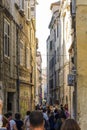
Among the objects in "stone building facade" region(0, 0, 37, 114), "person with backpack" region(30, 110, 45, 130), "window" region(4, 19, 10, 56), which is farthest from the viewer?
"window" region(4, 19, 10, 56)


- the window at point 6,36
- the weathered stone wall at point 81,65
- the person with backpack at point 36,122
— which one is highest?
the window at point 6,36

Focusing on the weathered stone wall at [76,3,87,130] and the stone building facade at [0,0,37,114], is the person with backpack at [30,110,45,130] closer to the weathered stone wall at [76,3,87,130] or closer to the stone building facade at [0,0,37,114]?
the weathered stone wall at [76,3,87,130]

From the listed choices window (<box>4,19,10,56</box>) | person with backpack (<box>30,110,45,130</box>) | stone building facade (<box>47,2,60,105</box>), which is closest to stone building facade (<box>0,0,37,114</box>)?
window (<box>4,19,10,56</box>)

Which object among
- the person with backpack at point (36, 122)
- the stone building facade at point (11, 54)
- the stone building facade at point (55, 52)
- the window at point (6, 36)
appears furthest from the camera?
the stone building facade at point (55, 52)

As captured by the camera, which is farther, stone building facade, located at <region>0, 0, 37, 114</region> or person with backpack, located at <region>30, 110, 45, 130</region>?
stone building facade, located at <region>0, 0, 37, 114</region>

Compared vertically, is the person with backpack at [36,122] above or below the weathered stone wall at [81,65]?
below

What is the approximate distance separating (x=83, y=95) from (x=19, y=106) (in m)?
9.18

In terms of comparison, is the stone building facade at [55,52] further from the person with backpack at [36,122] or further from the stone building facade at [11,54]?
the person with backpack at [36,122]

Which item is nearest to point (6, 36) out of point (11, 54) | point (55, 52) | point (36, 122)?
point (11, 54)

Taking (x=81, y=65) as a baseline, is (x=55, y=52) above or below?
above

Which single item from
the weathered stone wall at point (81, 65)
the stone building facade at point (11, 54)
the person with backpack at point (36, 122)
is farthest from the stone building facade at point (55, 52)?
the person with backpack at point (36, 122)

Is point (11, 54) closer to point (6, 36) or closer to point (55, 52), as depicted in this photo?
point (6, 36)

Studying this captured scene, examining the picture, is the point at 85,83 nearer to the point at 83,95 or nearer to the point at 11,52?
the point at 83,95

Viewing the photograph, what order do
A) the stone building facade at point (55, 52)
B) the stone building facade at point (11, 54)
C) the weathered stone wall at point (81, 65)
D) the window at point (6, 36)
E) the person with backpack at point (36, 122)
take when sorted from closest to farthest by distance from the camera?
the person with backpack at point (36, 122) → the weathered stone wall at point (81, 65) → the stone building facade at point (11, 54) → the window at point (6, 36) → the stone building facade at point (55, 52)
